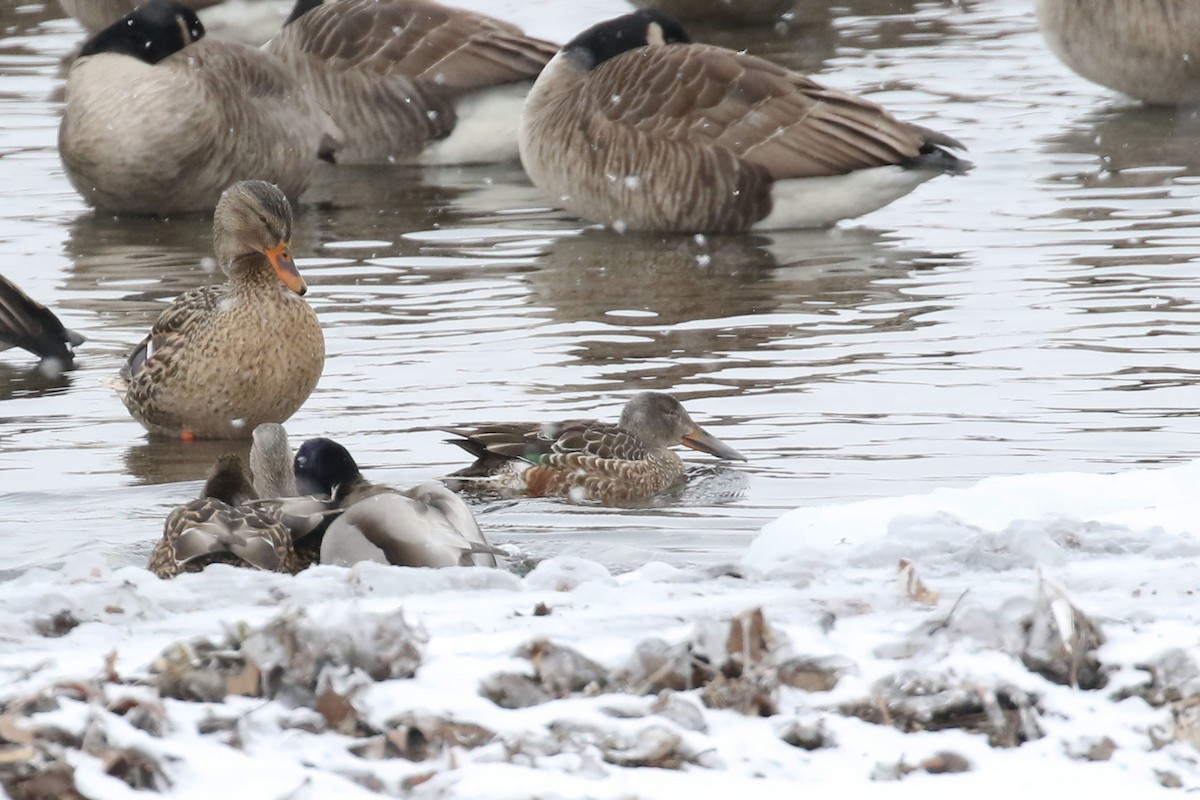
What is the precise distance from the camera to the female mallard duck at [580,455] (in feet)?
26.3

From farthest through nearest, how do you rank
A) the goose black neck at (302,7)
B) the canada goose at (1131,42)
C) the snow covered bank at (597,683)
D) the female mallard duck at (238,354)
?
1. the goose black neck at (302,7)
2. the canada goose at (1131,42)
3. the female mallard duck at (238,354)
4. the snow covered bank at (597,683)

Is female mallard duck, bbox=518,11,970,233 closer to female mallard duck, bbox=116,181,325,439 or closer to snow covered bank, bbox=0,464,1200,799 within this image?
female mallard duck, bbox=116,181,325,439

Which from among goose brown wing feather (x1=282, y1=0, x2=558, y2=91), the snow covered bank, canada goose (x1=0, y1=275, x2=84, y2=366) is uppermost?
goose brown wing feather (x1=282, y1=0, x2=558, y2=91)

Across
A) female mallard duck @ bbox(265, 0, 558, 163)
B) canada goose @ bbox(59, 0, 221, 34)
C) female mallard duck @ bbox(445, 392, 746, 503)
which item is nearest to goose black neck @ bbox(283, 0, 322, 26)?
female mallard duck @ bbox(265, 0, 558, 163)

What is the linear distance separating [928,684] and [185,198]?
9539mm

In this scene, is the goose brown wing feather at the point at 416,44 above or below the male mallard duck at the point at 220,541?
above

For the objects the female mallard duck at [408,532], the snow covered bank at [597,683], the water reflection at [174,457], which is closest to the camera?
the snow covered bank at [597,683]

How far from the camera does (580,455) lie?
8070mm

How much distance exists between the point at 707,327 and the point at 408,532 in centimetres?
463

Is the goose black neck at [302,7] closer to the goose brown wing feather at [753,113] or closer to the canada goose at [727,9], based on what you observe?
the goose brown wing feather at [753,113]

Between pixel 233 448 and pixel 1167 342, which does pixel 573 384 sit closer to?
pixel 233 448

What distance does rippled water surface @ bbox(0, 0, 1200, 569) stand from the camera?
7.98 meters

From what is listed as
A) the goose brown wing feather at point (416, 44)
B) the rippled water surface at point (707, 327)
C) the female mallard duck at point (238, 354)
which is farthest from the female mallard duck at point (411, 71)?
the female mallard duck at point (238, 354)

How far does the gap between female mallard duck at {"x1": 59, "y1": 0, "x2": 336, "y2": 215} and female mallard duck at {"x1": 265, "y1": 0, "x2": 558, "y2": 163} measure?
163 centimetres
